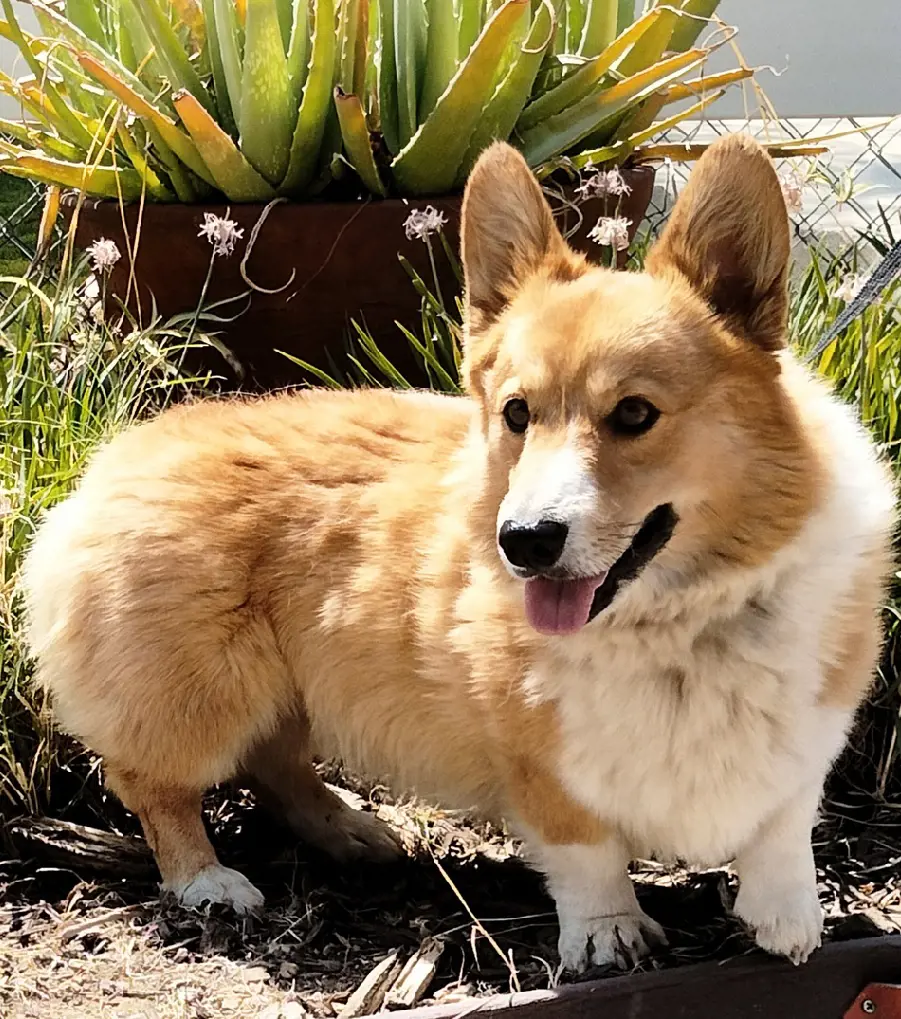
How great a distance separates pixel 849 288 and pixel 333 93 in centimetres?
143

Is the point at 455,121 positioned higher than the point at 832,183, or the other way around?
the point at 455,121

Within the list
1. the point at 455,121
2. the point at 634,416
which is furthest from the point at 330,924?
the point at 455,121

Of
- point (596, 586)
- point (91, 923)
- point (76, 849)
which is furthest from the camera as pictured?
point (76, 849)

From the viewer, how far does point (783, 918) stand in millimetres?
2121

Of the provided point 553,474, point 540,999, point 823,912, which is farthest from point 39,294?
point 823,912

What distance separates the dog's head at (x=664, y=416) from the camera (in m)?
1.80

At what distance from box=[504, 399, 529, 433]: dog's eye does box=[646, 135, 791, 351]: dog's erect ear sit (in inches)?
12.3

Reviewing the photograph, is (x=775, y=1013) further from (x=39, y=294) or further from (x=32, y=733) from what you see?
(x=39, y=294)

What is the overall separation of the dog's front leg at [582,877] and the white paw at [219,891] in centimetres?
63

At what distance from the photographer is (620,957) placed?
7.11ft

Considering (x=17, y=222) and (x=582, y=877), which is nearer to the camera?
(x=582, y=877)

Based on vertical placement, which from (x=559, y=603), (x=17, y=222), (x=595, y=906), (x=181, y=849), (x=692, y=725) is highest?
(x=17, y=222)

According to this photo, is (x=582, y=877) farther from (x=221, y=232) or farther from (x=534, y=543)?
(x=221, y=232)

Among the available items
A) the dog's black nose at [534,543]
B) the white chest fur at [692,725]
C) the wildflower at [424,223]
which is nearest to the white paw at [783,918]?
the white chest fur at [692,725]
